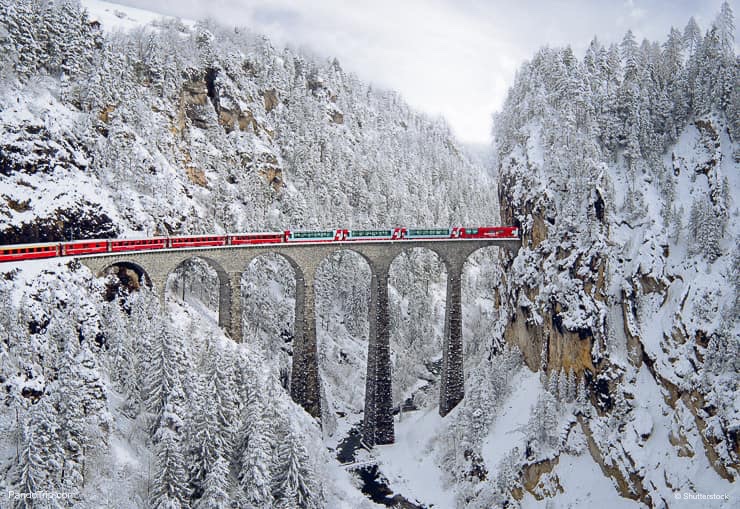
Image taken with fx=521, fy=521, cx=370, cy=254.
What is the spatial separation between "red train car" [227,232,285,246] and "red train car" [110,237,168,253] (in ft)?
18.9

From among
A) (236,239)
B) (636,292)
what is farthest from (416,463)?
(236,239)

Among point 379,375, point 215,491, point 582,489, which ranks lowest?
point 582,489

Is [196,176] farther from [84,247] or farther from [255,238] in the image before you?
[84,247]

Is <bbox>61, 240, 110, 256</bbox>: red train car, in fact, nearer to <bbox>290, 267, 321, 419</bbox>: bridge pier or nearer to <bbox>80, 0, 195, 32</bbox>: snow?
Answer: <bbox>290, 267, 321, 419</bbox>: bridge pier

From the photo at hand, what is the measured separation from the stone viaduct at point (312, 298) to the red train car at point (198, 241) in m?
0.69

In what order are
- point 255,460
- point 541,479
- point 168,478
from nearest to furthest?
1. point 168,478
2. point 255,460
3. point 541,479

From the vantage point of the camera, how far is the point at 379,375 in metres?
51.5

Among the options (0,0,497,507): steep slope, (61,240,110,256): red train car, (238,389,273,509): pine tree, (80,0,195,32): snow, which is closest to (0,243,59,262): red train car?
(61,240,110,256): red train car

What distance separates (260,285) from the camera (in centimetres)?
6688

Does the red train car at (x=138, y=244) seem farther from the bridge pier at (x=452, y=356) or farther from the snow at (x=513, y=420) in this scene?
the snow at (x=513, y=420)

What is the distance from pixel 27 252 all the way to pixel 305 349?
77.6 feet

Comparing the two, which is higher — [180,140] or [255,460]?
[180,140]

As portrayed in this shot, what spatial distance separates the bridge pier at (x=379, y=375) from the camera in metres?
51.5

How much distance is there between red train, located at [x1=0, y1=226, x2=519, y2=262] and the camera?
37.6 meters
